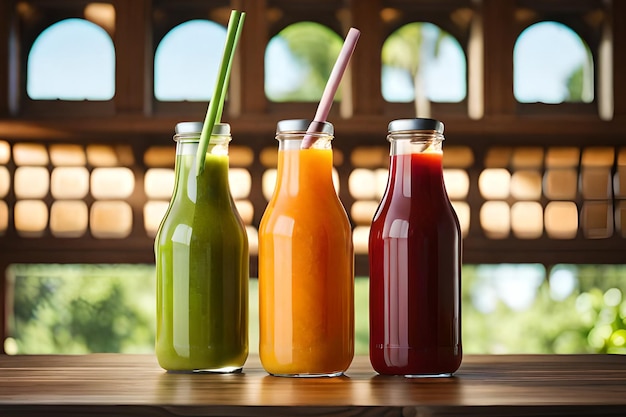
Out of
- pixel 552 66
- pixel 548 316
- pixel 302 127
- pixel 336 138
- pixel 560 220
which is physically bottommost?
pixel 548 316

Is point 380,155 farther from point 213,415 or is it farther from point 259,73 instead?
point 213,415

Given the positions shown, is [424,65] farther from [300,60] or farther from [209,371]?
[209,371]

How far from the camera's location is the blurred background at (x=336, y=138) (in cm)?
233

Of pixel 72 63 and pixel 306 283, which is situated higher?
pixel 72 63

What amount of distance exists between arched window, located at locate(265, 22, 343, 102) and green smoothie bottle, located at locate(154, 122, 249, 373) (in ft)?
5.31

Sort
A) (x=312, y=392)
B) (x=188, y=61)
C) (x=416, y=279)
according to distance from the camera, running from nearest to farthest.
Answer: (x=312, y=392), (x=416, y=279), (x=188, y=61)

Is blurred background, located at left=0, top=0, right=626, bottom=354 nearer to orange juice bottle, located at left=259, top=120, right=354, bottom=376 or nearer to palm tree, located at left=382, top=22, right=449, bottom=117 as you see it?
palm tree, located at left=382, top=22, right=449, bottom=117

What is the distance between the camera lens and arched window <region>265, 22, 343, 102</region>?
2479 millimetres

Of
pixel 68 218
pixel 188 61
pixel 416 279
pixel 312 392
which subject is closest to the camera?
pixel 312 392

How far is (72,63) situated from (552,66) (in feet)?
4.84

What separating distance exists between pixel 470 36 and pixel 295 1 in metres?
0.54

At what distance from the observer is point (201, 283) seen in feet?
2.78

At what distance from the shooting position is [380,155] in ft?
7.74

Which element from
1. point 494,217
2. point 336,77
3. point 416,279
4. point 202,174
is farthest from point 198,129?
point 494,217
